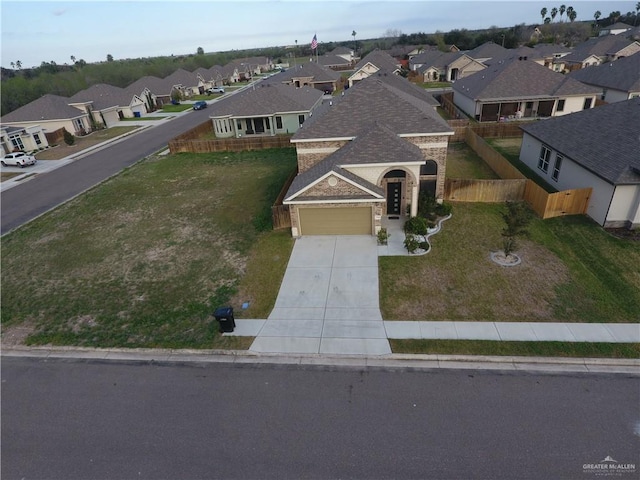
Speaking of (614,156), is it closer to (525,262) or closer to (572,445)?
(525,262)

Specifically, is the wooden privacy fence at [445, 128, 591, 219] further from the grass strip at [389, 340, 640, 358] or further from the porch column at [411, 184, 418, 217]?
the grass strip at [389, 340, 640, 358]

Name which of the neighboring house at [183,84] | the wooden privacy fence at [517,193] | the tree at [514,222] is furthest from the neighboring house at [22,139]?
the tree at [514,222]

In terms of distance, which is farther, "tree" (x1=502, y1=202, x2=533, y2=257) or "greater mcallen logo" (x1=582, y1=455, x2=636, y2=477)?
"tree" (x1=502, y1=202, x2=533, y2=257)

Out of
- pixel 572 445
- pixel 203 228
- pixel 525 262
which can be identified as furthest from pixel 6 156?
pixel 572 445

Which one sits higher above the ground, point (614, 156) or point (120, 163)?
point (614, 156)

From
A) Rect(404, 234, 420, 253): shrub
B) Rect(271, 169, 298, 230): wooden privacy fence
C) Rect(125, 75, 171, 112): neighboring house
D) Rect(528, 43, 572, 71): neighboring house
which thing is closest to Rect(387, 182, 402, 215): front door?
Rect(404, 234, 420, 253): shrub
